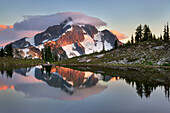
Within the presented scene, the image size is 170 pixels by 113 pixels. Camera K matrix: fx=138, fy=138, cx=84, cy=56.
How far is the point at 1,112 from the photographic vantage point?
9.82 meters

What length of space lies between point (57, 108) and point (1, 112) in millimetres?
3917

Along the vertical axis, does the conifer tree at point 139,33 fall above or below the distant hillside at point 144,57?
above

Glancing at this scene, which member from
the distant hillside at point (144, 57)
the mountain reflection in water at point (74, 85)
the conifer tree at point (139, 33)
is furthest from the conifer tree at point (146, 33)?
the mountain reflection in water at point (74, 85)

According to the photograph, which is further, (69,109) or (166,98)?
(166,98)

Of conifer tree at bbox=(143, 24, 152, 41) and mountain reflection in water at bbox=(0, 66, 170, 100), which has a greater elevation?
conifer tree at bbox=(143, 24, 152, 41)

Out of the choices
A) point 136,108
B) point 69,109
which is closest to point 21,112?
point 69,109

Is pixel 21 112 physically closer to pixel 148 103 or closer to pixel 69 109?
pixel 69 109

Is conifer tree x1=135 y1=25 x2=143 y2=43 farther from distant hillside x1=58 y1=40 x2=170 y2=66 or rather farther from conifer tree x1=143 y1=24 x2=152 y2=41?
distant hillside x1=58 y1=40 x2=170 y2=66

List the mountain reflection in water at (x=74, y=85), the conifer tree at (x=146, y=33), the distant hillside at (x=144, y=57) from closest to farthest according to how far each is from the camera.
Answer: the mountain reflection in water at (x=74, y=85), the distant hillside at (x=144, y=57), the conifer tree at (x=146, y=33)

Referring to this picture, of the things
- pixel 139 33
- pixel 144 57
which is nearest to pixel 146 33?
pixel 139 33

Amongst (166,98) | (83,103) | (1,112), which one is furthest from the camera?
(166,98)

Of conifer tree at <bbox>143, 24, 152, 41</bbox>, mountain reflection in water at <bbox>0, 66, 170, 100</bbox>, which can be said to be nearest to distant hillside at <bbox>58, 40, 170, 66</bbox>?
conifer tree at <bbox>143, 24, 152, 41</bbox>

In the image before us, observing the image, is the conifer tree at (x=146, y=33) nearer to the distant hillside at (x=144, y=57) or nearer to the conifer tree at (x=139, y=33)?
the conifer tree at (x=139, y=33)

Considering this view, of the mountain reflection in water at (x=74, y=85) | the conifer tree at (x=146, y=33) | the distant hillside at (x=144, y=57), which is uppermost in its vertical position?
the conifer tree at (x=146, y=33)
